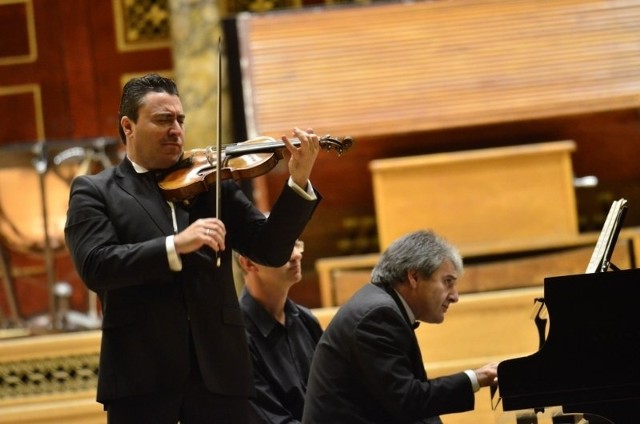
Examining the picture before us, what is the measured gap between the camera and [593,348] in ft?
10.2

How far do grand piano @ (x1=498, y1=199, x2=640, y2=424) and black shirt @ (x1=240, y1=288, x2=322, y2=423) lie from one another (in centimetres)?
80

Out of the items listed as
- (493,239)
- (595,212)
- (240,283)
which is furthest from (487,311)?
(595,212)

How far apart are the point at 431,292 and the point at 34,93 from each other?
512cm

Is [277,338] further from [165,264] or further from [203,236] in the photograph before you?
[203,236]

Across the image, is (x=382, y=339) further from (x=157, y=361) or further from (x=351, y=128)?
(x=351, y=128)


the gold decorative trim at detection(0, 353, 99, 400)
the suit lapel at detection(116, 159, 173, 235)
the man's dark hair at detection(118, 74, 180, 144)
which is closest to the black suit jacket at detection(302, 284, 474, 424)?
the suit lapel at detection(116, 159, 173, 235)

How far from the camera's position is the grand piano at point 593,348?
3074 mm

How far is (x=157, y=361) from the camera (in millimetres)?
2674

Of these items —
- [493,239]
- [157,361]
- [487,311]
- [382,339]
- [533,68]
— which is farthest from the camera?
[533,68]

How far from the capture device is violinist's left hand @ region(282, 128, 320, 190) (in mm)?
2689

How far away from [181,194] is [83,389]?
239cm

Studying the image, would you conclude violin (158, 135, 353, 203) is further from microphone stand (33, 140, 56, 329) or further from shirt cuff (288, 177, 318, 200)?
microphone stand (33, 140, 56, 329)

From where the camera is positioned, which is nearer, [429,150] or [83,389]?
[83,389]

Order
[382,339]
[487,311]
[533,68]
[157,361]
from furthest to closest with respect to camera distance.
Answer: [533,68]
[487,311]
[382,339]
[157,361]
